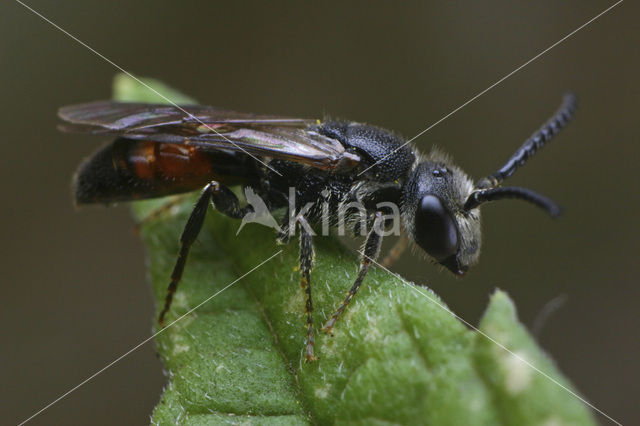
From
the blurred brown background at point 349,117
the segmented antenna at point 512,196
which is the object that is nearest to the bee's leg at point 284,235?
the segmented antenna at point 512,196

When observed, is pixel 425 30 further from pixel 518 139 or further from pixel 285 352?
pixel 285 352

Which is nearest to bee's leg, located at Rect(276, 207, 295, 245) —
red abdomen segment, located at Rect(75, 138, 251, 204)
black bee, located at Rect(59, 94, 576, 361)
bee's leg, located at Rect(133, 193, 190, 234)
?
black bee, located at Rect(59, 94, 576, 361)

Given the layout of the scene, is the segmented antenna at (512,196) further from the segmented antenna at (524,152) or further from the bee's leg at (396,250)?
the bee's leg at (396,250)

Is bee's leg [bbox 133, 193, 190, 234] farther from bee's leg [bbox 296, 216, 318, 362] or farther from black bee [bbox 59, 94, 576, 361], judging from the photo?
bee's leg [bbox 296, 216, 318, 362]

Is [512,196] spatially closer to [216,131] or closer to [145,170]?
[216,131]

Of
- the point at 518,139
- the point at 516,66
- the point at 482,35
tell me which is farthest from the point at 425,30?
the point at 518,139
